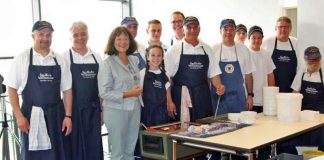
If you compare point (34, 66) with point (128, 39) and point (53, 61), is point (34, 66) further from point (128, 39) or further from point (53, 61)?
point (128, 39)

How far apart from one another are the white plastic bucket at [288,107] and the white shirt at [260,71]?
889 mm

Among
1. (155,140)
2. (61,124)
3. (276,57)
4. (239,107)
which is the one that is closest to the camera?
(155,140)

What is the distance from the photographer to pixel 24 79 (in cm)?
291

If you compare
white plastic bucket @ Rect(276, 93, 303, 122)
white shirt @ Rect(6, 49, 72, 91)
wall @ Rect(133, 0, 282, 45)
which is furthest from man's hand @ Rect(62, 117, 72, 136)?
wall @ Rect(133, 0, 282, 45)

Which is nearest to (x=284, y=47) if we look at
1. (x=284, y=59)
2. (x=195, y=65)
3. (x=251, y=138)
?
(x=284, y=59)

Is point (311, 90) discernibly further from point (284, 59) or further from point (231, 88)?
point (231, 88)

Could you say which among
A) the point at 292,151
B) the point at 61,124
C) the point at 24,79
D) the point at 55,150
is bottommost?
the point at 292,151

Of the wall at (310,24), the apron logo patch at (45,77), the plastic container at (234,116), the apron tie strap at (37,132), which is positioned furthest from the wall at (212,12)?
the apron tie strap at (37,132)

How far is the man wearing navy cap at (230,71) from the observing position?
12.4 feet

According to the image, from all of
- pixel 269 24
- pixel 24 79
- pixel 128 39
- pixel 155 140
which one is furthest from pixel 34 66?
pixel 269 24

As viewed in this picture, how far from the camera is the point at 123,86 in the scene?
313 centimetres

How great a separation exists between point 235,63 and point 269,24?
5.17 feet

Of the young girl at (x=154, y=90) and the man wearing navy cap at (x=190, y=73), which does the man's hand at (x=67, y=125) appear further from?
the man wearing navy cap at (x=190, y=73)

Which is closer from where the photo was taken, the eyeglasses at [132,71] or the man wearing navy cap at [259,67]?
the eyeglasses at [132,71]
